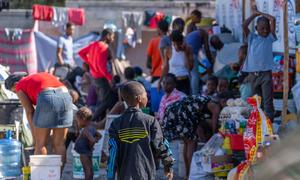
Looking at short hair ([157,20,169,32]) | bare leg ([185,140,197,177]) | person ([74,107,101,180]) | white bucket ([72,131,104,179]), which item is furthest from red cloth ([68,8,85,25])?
bare leg ([185,140,197,177])

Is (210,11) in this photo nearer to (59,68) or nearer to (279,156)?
(59,68)

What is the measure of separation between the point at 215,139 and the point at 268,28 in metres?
1.69

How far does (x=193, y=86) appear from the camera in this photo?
12.0 metres

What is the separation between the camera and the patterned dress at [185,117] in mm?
9789

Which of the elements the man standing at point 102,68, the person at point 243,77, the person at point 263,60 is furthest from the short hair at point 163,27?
the person at point 263,60

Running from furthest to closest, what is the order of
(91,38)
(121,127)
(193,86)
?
(91,38)
(193,86)
(121,127)

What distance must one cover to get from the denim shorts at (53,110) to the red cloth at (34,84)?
10 centimetres

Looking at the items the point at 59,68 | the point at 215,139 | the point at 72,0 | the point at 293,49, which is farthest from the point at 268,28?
the point at 72,0

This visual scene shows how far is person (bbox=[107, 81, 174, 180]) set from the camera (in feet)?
23.2

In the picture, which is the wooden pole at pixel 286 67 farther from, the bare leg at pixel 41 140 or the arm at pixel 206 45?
the arm at pixel 206 45

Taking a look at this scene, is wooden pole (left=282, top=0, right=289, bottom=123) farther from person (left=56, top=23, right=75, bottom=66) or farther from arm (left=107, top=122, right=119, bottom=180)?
person (left=56, top=23, right=75, bottom=66)

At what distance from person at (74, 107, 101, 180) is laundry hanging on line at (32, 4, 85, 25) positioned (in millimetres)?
12058

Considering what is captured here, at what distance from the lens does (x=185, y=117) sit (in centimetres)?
979

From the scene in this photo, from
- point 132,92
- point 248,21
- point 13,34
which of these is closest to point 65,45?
point 13,34
